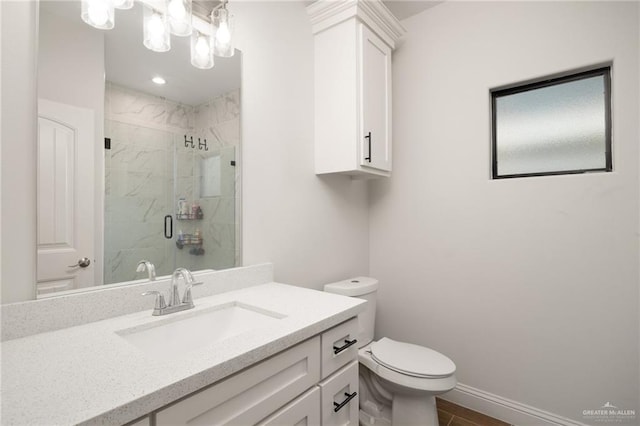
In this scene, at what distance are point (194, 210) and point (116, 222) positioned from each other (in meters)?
0.29

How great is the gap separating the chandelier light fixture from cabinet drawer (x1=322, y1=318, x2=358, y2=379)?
1.22 m

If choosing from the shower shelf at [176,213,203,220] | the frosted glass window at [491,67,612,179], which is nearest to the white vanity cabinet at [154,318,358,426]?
the shower shelf at [176,213,203,220]

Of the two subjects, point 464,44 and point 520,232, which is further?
point 464,44

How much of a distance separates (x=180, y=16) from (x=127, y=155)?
57 centimetres

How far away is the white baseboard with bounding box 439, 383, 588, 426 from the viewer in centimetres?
161

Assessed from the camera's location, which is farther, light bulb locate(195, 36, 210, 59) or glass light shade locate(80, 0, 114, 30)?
light bulb locate(195, 36, 210, 59)

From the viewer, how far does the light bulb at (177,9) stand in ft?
3.65

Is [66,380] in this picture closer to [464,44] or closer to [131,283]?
[131,283]

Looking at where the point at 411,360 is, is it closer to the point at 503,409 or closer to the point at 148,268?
the point at 503,409

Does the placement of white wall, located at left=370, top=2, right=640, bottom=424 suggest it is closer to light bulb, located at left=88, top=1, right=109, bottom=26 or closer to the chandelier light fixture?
the chandelier light fixture

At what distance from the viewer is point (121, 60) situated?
1.05m

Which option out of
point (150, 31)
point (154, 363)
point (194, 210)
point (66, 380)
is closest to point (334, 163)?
point (194, 210)

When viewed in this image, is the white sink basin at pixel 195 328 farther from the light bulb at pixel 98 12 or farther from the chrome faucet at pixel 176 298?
the light bulb at pixel 98 12

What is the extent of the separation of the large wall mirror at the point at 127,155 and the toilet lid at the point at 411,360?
0.92 meters
